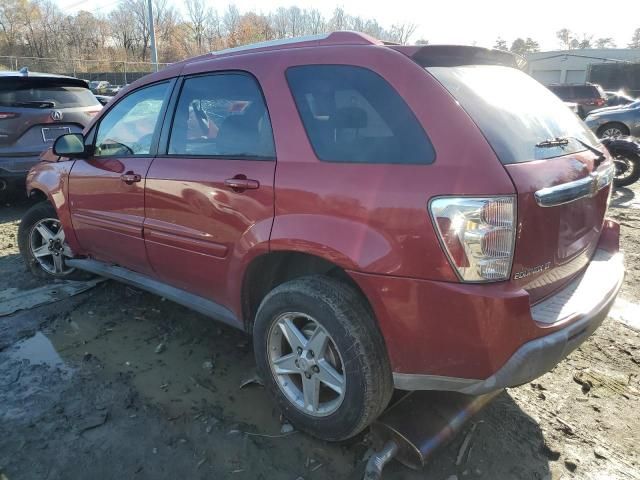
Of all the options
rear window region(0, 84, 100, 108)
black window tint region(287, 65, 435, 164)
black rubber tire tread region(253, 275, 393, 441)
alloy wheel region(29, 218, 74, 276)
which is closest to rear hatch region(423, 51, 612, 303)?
black window tint region(287, 65, 435, 164)

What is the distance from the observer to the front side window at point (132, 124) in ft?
10.6

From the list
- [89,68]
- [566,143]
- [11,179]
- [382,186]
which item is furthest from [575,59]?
[382,186]

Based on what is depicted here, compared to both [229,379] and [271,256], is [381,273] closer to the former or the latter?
[271,256]

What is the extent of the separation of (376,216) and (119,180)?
2.10 meters

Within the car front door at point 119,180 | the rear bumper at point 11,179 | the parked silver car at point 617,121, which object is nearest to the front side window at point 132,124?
the car front door at point 119,180

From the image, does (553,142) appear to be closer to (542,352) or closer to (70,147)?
(542,352)

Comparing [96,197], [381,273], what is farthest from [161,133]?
[381,273]

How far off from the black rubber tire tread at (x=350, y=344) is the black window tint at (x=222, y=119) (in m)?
0.72

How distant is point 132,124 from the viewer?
345 centimetres

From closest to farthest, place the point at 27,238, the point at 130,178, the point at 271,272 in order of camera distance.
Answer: the point at 271,272 → the point at 130,178 → the point at 27,238

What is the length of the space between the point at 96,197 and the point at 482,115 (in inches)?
110

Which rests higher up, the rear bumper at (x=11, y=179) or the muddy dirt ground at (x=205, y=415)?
the rear bumper at (x=11, y=179)

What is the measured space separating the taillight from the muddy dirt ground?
41.2 inches

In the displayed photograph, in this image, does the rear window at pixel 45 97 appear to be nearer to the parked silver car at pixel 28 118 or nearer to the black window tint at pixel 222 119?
the parked silver car at pixel 28 118
